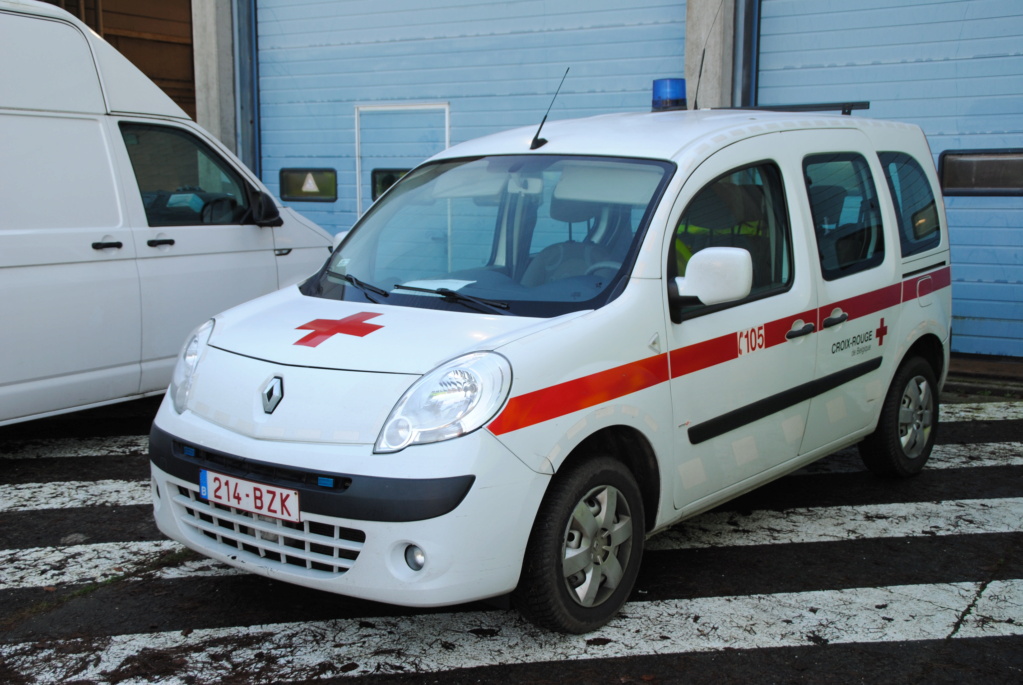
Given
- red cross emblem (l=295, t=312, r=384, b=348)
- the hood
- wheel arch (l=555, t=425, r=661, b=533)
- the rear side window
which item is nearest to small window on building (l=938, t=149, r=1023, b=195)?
the rear side window

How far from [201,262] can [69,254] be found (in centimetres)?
88

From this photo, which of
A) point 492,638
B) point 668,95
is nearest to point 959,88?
point 668,95

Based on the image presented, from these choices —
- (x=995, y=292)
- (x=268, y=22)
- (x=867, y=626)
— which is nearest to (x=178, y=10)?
(x=268, y=22)

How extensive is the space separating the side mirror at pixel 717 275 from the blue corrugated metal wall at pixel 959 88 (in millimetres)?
5158

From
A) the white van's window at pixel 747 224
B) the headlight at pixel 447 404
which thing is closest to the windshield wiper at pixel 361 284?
the headlight at pixel 447 404

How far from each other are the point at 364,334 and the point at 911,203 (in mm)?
3089

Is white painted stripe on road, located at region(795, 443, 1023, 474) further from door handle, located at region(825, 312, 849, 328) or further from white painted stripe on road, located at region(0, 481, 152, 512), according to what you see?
white painted stripe on road, located at region(0, 481, 152, 512)

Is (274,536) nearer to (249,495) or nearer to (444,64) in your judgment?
(249,495)

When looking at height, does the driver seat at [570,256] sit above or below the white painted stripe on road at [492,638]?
above

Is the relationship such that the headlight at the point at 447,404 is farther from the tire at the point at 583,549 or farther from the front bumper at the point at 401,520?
the tire at the point at 583,549

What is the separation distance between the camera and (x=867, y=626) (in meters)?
3.82

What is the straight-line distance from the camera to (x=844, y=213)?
486 centimetres

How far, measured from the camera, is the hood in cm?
345

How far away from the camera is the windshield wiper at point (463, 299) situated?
3.80 metres
